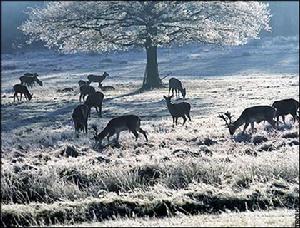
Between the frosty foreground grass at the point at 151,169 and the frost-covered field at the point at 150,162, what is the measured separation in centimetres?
3

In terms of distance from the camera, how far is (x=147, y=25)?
3325 centimetres

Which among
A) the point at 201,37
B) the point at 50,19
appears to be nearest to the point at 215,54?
A: the point at 201,37

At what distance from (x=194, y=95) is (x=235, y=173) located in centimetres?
1272

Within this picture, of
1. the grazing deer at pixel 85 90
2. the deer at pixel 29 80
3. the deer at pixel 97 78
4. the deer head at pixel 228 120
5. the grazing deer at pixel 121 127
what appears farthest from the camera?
the deer at pixel 29 80

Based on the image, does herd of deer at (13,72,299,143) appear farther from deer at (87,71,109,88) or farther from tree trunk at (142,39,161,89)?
deer at (87,71,109,88)

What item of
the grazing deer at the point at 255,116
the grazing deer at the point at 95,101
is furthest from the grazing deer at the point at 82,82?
the grazing deer at the point at 255,116

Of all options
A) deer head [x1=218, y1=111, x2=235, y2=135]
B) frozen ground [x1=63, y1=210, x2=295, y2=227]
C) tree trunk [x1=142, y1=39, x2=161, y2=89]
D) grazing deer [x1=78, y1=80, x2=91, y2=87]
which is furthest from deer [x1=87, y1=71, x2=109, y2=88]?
frozen ground [x1=63, y1=210, x2=295, y2=227]

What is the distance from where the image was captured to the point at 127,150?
18500 mm

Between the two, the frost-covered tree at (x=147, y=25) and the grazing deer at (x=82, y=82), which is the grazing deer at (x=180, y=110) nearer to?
the frost-covered tree at (x=147, y=25)

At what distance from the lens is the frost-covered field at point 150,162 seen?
1290cm

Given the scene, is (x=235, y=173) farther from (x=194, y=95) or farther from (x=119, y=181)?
(x=194, y=95)

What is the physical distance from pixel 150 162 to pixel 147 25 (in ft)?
60.0

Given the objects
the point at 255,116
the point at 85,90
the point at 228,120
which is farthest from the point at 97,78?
the point at 255,116

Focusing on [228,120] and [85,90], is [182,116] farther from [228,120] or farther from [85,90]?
[85,90]
